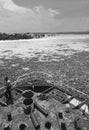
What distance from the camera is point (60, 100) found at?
949 centimetres

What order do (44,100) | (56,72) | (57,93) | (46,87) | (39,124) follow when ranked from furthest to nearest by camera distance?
1. (56,72)
2. (46,87)
3. (57,93)
4. (44,100)
5. (39,124)

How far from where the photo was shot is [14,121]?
715 centimetres

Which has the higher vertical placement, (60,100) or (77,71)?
(60,100)

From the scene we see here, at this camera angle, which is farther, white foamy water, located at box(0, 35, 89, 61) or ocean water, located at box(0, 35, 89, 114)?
white foamy water, located at box(0, 35, 89, 61)

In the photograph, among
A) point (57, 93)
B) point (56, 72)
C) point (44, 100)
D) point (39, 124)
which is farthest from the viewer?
point (56, 72)

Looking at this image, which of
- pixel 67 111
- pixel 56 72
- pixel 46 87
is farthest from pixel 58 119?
pixel 56 72

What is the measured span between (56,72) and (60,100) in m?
11.7

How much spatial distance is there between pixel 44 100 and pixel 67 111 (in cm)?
190

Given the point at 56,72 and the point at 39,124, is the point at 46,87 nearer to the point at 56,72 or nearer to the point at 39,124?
the point at 39,124

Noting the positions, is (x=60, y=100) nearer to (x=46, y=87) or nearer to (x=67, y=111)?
(x=67, y=111)

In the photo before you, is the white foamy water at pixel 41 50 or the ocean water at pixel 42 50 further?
the white foamy water at pixel 41 50

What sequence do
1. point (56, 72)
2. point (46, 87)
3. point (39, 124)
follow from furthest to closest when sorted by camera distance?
point (56, 72) < point (46, 87) < point (39, 124)

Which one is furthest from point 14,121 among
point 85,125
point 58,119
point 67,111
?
point 85,125

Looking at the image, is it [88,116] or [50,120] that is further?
[88,116]
